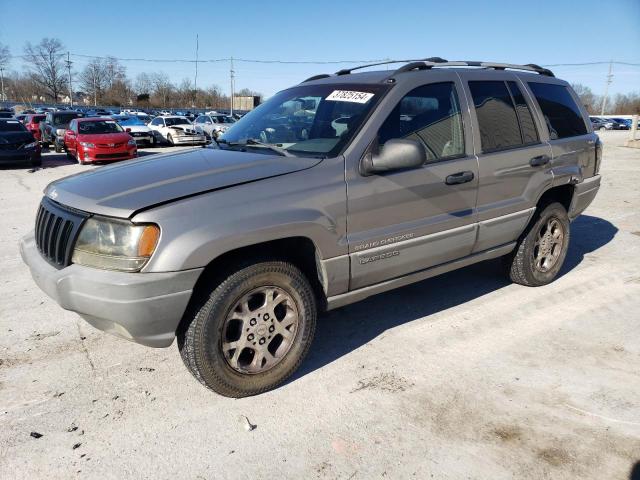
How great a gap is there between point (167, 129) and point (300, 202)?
23.0 metres

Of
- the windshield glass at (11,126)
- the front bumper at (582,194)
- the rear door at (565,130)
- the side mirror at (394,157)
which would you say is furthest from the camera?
the windshield glass at (11,126)

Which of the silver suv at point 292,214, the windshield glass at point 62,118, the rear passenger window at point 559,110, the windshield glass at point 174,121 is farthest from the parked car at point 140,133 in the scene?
the rear passenger window at point 559,110

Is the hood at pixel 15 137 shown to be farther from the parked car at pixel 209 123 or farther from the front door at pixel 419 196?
the front door at pixel 419 196

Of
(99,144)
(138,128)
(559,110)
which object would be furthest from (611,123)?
(559,110)

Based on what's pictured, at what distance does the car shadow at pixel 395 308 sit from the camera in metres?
3.59

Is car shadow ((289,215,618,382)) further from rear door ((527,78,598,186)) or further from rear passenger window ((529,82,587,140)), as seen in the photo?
rear passenger window ((529,82,587,140))

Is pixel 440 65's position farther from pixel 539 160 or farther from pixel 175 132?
pixel 175 132

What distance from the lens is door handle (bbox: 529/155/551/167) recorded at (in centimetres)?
418

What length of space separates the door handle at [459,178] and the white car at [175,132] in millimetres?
19833

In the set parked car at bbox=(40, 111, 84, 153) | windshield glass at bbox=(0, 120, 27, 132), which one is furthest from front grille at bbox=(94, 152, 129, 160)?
parked car at bbox=(40, 111, 84, 153)

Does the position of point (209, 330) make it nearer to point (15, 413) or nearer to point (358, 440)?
point (358, 440)

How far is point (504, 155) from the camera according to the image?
3.94 m

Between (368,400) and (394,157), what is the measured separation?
1464 mm

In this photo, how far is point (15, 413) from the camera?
9.16ft
